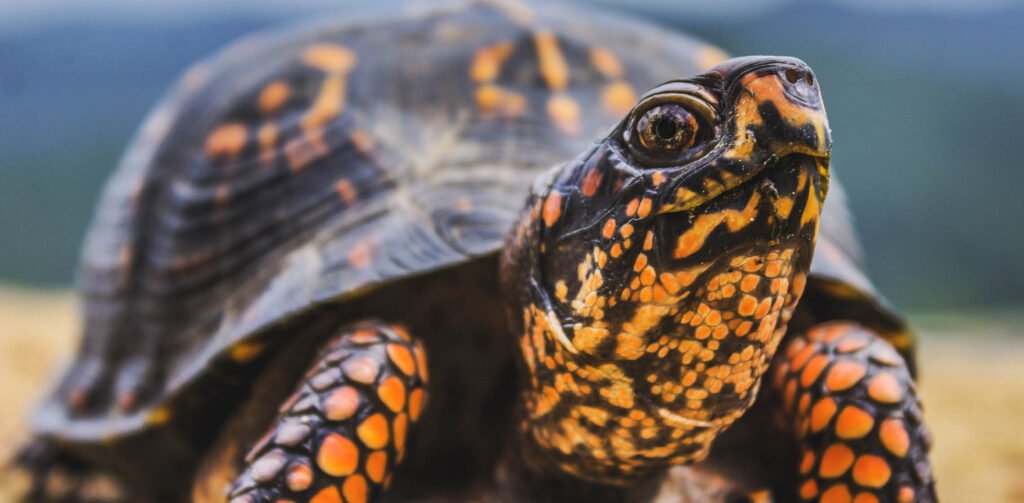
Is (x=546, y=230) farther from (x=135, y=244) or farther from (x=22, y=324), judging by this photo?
(x=22, y=324)

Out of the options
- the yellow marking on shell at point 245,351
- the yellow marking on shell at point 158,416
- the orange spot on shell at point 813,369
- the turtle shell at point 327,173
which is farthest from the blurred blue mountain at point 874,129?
the orange spot on shell at point 813,369

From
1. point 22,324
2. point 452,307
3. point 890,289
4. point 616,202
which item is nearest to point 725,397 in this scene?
point 616,202

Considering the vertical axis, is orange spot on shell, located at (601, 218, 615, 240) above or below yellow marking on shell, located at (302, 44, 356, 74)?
above

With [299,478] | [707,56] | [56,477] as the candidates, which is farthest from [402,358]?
[56,477]

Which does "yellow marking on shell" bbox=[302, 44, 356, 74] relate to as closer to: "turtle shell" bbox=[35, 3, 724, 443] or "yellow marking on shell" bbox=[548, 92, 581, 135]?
"turtle shell" bbox=[35, 3, 724, 443]

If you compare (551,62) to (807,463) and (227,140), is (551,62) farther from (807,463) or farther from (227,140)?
(807,463)

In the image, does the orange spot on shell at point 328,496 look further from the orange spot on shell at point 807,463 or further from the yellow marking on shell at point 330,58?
the yellow marking on shell at point 330,58

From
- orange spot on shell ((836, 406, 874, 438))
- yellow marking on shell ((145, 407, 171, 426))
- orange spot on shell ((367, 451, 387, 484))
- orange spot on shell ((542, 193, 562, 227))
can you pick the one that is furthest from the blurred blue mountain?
orange spot on shell ((836, 406, 874, 438))
